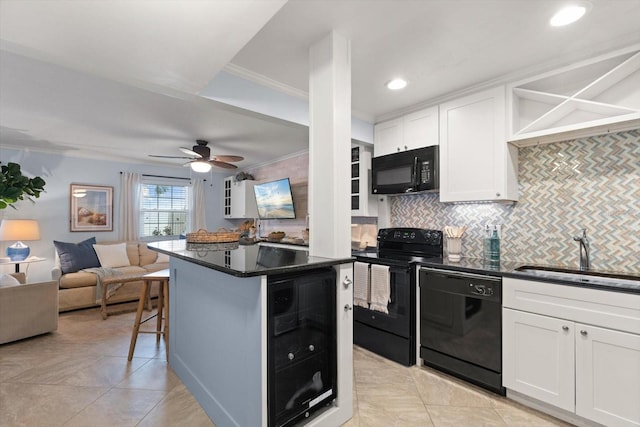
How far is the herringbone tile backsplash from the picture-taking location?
2.06 m

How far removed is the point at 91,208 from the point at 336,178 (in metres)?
5.30

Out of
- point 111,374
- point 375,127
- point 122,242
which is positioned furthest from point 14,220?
point 375,127

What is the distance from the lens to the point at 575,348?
5.82 ft

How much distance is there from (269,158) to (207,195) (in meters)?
1.97

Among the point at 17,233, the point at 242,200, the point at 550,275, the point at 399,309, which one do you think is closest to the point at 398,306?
the point at 399,309

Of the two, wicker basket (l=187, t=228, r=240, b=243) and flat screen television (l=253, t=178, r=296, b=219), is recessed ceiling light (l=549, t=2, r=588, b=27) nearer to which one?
wicker basket (l=187, t=228, r=240, b=243)

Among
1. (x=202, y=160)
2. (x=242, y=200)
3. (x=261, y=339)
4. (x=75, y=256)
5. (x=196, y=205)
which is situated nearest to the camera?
(x=261, y=339)

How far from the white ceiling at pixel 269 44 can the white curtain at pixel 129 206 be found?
98.9 inches

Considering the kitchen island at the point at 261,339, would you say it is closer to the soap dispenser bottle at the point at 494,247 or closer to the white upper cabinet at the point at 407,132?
the soap dispenser bottle at the point at 494,247

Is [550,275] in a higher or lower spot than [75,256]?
higher

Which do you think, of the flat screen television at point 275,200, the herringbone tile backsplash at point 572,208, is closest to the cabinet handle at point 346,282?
the herringbone tile backsplash at point 572,208

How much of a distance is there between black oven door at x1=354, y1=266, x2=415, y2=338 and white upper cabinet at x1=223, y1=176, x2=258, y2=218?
378 centimetres

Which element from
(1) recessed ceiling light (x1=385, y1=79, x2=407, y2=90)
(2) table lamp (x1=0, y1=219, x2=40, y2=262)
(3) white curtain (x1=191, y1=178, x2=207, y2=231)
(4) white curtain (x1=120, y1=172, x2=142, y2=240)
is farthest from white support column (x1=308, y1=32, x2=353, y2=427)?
(3) white curtain (x1=191, y1=178, x2=207, y2=231)

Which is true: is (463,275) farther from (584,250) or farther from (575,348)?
(584,250)
